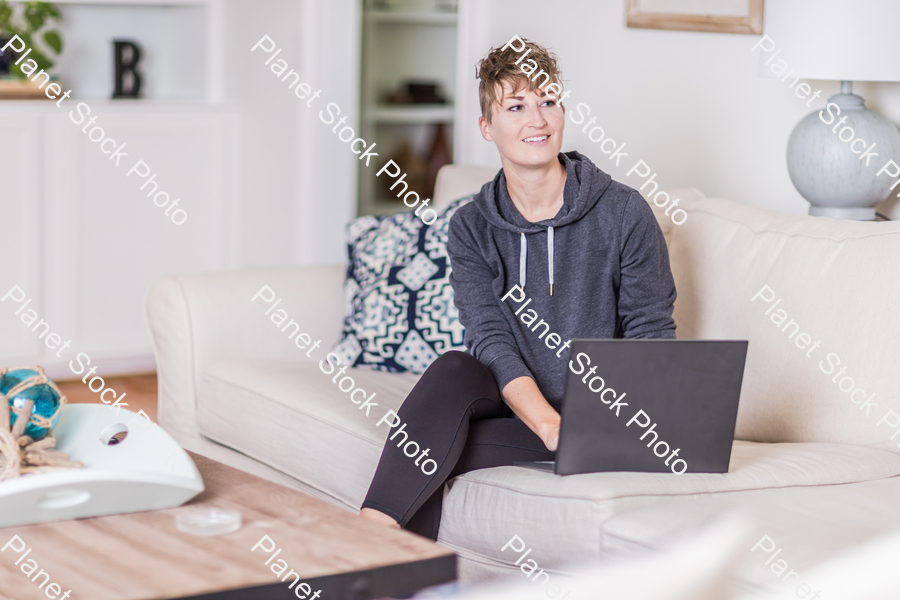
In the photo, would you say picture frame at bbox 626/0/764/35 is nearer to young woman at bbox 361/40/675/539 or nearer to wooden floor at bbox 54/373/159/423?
young woman at bbox 361/40/675/539

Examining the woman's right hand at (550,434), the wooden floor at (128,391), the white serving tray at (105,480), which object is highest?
the white serving tray at (105,480)

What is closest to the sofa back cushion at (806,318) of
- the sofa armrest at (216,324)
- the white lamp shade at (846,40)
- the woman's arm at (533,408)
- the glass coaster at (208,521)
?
the white lamp shade at (846,40)

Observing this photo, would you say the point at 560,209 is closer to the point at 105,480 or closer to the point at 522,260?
the point at 522,260

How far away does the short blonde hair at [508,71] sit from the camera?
5.65 ft

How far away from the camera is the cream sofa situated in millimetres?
1425

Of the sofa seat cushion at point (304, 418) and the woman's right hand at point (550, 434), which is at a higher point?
the woman's right hand at point (550, 434)

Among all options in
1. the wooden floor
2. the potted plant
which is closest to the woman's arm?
the wooden floor

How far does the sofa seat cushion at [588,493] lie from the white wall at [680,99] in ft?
2.92

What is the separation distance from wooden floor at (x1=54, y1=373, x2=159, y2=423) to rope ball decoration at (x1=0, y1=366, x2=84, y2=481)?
6.70 feet

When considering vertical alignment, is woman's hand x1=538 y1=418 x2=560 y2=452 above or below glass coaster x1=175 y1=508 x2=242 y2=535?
below

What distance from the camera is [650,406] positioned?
1437 millimetres

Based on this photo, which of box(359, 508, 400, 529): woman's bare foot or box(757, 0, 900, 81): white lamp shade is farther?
box(757, 0, 900, 81): white lamp shade

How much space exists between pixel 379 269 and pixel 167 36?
2.36 meters

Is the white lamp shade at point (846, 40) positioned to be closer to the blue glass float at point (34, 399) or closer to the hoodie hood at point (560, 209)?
the hoodie hood at point (560, 209)
